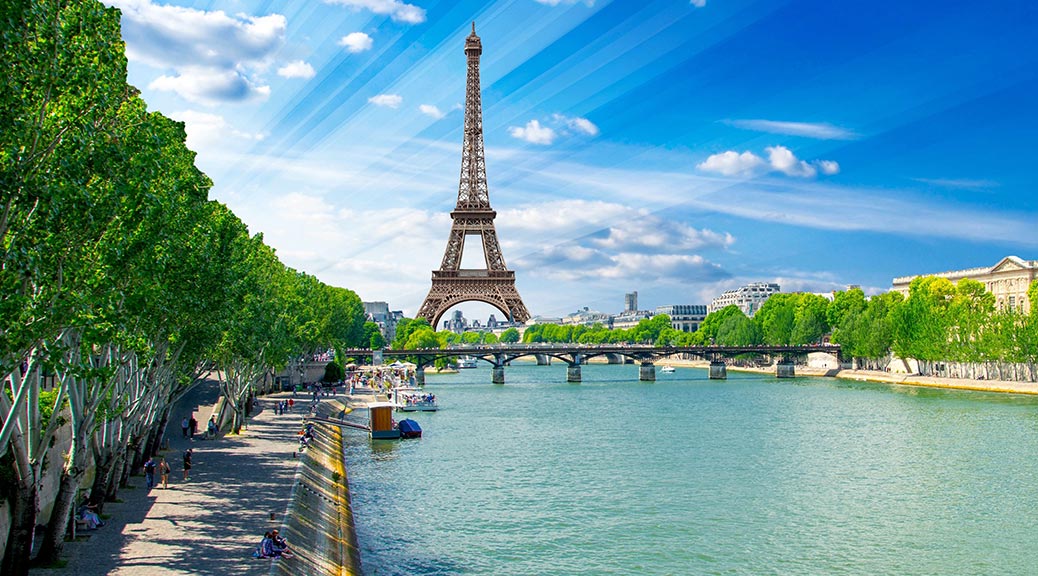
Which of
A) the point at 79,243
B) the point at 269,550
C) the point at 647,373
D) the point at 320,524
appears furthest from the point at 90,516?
the point at 647,373

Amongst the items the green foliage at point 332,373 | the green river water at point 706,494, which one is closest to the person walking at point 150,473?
the green river water at point 706,494

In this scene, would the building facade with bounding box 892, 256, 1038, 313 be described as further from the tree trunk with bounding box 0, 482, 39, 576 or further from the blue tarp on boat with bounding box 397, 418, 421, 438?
the tree trunk with bounding box 0, 482, 39, 576

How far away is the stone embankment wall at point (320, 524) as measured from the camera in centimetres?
2294

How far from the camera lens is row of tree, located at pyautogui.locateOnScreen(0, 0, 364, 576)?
14.0 metres

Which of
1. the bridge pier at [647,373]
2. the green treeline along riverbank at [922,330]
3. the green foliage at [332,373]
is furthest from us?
the bridge pier at [647,373]

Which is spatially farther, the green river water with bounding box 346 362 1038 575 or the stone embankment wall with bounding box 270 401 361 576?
the green river water with bounding box 346 362 1038 575

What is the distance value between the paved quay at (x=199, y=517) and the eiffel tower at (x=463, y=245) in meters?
83.9

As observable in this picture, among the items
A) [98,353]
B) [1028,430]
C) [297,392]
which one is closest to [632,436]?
[1028,430]

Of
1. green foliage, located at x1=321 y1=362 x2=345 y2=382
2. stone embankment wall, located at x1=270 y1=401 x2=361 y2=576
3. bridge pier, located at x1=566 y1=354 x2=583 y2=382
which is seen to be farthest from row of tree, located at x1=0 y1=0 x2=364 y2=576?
bridge pier, located at x1=566 y1=354 x2=583 y2=382

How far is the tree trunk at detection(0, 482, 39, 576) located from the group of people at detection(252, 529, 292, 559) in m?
4.74

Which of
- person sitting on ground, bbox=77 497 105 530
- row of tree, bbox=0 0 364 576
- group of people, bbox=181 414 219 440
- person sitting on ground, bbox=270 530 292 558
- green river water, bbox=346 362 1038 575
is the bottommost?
green river water, bbox=346 362 1038 575

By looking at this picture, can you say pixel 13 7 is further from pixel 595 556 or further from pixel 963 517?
pixel 963 517

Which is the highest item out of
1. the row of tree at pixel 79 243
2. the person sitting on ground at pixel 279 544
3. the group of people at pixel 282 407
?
the row of tree at pixel 79 243

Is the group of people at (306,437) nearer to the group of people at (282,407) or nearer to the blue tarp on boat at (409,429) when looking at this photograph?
the blue tarp on boat at (409,429)
